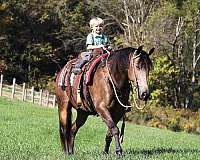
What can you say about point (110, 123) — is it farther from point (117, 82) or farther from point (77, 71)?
Result: point (77, 71)

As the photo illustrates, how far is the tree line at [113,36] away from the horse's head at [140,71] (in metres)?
34.9

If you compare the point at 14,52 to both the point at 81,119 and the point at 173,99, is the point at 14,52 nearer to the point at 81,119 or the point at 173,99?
the point at 173,99

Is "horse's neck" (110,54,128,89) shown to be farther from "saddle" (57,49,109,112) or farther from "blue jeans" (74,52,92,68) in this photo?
"blue jeans" (74,52,92,68)

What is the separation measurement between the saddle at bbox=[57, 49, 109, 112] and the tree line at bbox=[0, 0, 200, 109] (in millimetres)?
32876

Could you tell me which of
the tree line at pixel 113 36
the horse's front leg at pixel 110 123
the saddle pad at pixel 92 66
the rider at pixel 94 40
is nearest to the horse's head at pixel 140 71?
the horse's front leg at pixel 110 123

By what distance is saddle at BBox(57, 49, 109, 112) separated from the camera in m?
10.1

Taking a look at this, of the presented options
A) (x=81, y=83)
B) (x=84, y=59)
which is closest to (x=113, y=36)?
(x=84, y=59)

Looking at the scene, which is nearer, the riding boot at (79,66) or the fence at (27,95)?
the riding boot at (79,66)

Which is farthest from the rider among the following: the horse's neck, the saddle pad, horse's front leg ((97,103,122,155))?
horse's front leg ((97,103,122,155))

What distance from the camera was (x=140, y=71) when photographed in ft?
29.0

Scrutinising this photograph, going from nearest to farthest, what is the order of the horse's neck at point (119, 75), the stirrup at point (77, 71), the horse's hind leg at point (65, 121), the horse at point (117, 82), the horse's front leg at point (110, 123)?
the horse at point (117, 82)
the horse's front leg at point (110, 123)
the horse's neck at point (119, 75)
the stirrup at point (77, 71)
the horse's hind leg at point (65, 121)

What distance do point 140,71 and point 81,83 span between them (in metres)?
1.90

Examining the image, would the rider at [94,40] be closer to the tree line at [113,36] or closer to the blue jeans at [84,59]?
the blue jeans at [84,59]

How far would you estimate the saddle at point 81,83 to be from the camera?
1006 cm
